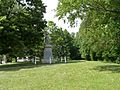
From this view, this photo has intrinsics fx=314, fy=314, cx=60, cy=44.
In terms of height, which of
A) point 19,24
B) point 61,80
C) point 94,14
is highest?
point 19,24

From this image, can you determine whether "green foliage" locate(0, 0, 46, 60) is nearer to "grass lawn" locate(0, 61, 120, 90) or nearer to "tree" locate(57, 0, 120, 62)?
"tree" locate(57, 0, 120, 62)

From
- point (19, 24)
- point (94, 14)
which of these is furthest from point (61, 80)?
point (19, 24)

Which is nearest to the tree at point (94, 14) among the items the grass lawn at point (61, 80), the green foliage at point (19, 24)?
the grass lawn at point (61, 80)

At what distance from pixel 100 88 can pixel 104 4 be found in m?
12.4

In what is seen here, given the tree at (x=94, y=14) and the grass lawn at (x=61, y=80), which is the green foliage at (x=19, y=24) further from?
the grass lawn at (x=61, y=80)

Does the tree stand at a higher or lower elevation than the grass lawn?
higher

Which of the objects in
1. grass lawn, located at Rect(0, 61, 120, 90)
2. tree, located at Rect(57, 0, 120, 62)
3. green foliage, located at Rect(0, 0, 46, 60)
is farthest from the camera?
green foliage, located at Rect(0, 0, 46, 60)

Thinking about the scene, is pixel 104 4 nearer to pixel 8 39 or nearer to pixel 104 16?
pixel 104 16

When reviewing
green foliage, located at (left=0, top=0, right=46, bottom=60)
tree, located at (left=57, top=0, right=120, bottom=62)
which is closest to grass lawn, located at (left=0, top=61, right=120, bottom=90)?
tree, located at (left=57, top=0, right=120, bottom=62)

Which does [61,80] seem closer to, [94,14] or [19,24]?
[94,14]

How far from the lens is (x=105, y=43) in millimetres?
38062

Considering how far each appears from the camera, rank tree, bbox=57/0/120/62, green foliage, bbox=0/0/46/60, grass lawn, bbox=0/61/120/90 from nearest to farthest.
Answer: grass lawn, bbox=0/61/120/90, tree, bbox=57/0/120/62, green foliage, bbox=0/0/46/60

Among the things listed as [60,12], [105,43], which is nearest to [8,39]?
[105,43]

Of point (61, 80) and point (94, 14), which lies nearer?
point (61, 80)
